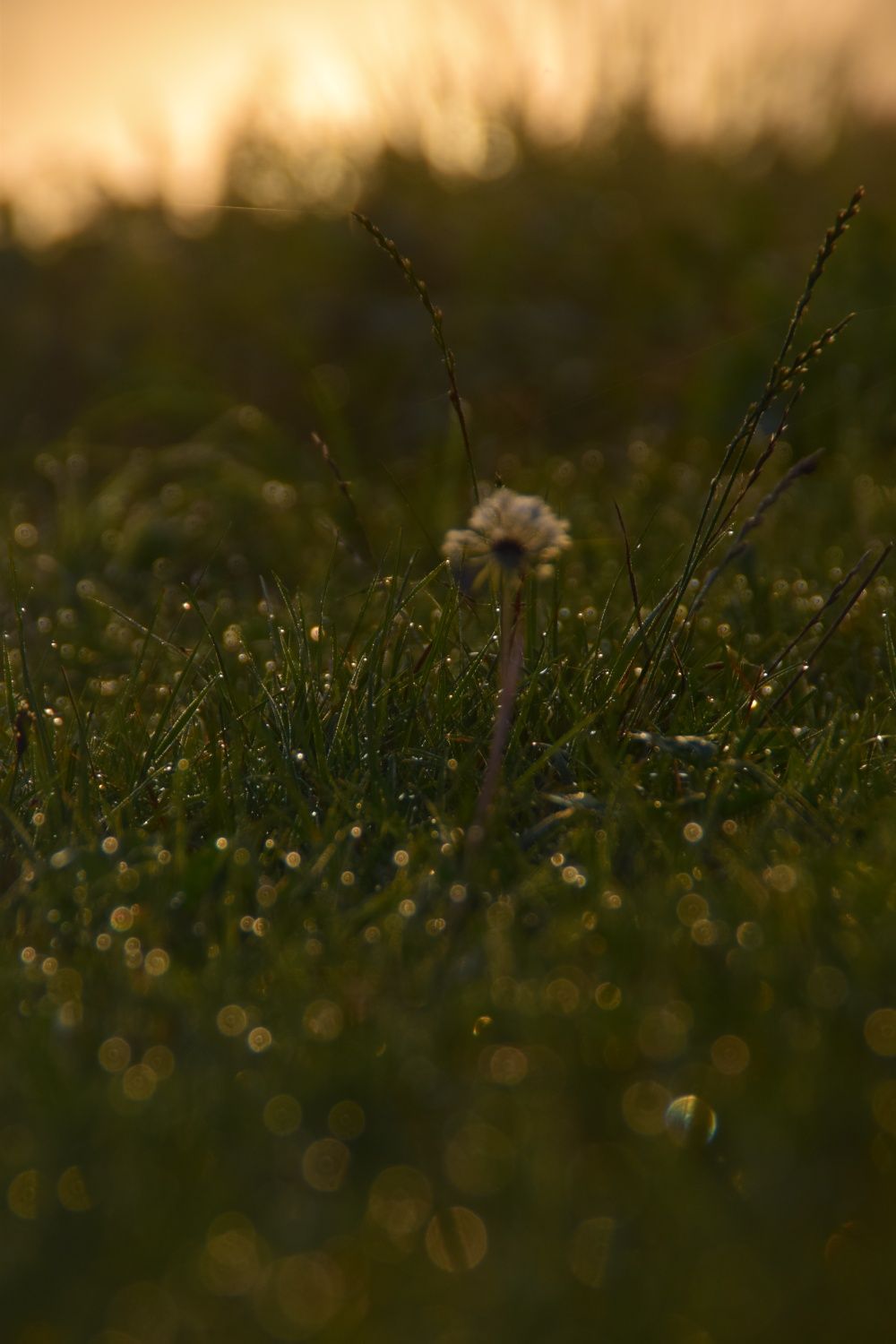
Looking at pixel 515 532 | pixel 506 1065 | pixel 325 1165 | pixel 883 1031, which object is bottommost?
pixel 325 1165

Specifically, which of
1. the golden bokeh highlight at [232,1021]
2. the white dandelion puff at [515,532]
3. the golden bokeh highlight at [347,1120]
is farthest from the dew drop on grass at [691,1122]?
the white dandelion puff at [515,532]

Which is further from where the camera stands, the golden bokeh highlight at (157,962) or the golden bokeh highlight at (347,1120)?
the golden bokeh highlight at (157,962)

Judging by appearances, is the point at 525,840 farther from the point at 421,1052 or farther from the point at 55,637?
the point at 55,637

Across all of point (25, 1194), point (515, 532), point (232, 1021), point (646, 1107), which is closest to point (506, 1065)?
point (646, 1107)

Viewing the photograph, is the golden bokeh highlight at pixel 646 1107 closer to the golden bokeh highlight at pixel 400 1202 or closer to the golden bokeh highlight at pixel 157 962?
the golden bokeh highlight at pixel 400 1202

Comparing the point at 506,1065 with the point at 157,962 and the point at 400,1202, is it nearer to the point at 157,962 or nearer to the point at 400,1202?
the point at 400,1202

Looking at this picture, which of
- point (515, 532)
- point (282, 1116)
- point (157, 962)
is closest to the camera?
point (282, 1116)

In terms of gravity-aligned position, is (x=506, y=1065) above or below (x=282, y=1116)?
above

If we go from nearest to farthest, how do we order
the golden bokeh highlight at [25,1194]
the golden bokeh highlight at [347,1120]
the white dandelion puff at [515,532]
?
the golden bokeh highlight at [25,1194] → the golden bokeh highlight at [347,1120] → the white dandelion puff at [515,532]
